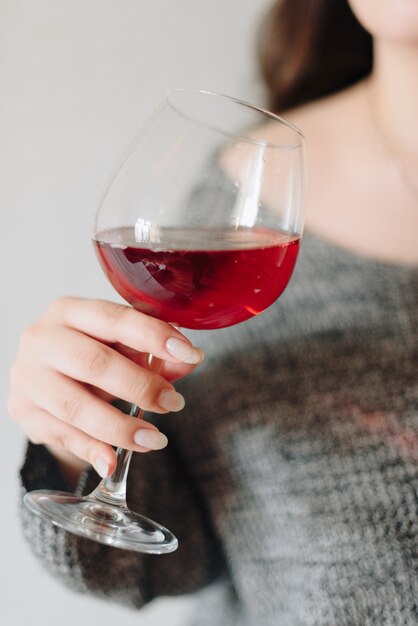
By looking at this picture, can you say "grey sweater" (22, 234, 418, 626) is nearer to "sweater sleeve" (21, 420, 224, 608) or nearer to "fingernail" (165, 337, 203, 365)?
"sweater sleeve" (21, 420, 224, 608)

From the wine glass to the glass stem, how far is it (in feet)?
0.10

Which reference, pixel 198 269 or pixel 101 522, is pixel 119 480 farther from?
pixel 198 269

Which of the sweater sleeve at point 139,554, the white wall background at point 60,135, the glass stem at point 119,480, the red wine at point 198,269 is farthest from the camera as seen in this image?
the white wall background at point 60,135

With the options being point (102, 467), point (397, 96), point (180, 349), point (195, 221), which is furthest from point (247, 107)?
point (397, 96)

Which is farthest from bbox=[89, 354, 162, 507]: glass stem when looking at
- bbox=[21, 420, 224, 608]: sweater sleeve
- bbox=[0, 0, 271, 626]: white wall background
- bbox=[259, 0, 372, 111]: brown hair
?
bbox=[259, 0, 372, 111]: brown hair

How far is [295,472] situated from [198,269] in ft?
1.53

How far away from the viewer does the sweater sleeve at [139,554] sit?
0.80 metres

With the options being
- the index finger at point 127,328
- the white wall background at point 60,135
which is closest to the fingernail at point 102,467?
the index finger at point 127,328

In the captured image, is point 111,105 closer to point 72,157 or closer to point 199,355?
point 72,157

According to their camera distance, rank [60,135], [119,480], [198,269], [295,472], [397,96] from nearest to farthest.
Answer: [198,269]
[119,480]
[295,472]
[397,96]
[60,135]

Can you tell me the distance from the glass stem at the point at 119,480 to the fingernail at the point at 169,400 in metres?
0.05

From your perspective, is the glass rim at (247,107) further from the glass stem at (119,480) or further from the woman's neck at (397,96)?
the woman's neck at (397,96)

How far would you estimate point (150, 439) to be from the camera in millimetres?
603

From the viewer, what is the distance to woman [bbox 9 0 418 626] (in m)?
0.82
